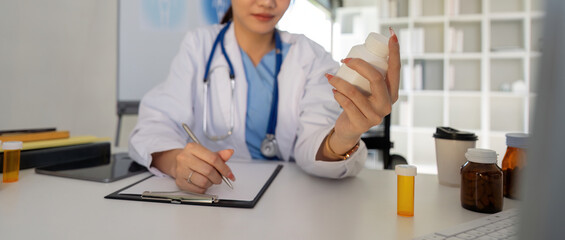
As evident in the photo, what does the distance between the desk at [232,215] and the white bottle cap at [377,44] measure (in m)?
0.24

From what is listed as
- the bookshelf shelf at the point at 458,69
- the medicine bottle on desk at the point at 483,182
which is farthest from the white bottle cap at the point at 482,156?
the bookshelf shelf at the point at 458,69

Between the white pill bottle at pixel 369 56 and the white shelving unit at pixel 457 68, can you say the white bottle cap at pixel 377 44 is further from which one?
the white shelving unit at pixel 457 68

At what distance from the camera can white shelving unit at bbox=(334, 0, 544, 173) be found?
307 centimetres

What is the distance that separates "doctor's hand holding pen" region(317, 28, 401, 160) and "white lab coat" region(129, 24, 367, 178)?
0.29 metres

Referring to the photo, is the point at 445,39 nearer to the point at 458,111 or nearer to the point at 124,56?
the point at 458,111

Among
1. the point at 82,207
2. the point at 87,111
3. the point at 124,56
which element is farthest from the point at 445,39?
the point at 82,207

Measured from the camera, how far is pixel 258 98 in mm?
1095

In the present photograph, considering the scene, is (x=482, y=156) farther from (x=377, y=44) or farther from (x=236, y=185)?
(x=236, y=185)

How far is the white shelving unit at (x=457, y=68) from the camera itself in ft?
10.1

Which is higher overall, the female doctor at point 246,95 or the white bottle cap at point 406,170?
the female doctor at point 246,95

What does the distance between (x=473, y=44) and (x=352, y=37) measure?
111cm

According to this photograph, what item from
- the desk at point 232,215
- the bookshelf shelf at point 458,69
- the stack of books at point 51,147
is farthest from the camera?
the bookshelf shelf at point 458,69

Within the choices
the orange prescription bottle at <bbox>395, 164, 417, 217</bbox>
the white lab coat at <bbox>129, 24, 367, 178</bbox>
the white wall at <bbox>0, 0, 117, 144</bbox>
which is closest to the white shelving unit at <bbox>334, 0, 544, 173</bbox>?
the white lab coat at <bbox>129, 24, 367, 178</bbox>

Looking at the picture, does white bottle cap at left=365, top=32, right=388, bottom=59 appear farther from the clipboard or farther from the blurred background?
the clipboard
